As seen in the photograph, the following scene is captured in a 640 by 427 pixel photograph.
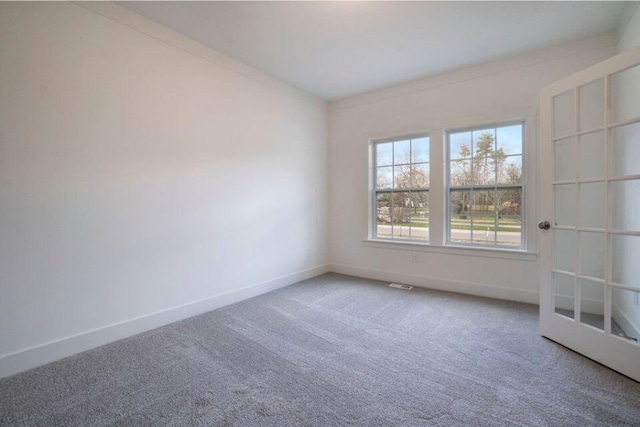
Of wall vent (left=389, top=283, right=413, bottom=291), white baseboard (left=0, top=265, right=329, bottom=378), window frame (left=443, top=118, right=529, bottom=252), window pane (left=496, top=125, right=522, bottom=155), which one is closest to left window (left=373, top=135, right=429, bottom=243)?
window frame (left=443, top=118, right=529, bottom=252)

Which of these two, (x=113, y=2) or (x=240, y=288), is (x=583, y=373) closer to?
(x=240, y=288)

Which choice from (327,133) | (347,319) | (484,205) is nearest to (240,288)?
(347,319)

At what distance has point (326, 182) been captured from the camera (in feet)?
15.1

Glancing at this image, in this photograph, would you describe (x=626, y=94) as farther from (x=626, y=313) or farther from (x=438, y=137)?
(x=626, y=313)

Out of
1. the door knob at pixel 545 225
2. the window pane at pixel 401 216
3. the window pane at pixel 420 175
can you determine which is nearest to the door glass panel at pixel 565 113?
the door knob at pixel 545 225

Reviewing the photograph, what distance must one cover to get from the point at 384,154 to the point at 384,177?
0.34 metres

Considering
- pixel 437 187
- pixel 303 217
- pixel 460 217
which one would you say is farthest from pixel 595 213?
pixel 303 217

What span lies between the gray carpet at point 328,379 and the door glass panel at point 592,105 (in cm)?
199

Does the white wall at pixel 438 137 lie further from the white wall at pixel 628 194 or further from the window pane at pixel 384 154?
the white wall at pixel 628 194

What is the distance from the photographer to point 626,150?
91.4 inches

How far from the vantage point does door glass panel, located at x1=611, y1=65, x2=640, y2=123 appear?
210 centimetres

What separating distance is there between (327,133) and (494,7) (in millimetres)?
2643

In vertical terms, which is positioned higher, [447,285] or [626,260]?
[626,260]

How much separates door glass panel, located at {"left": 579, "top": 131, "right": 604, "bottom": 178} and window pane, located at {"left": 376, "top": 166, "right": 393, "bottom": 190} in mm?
2072
